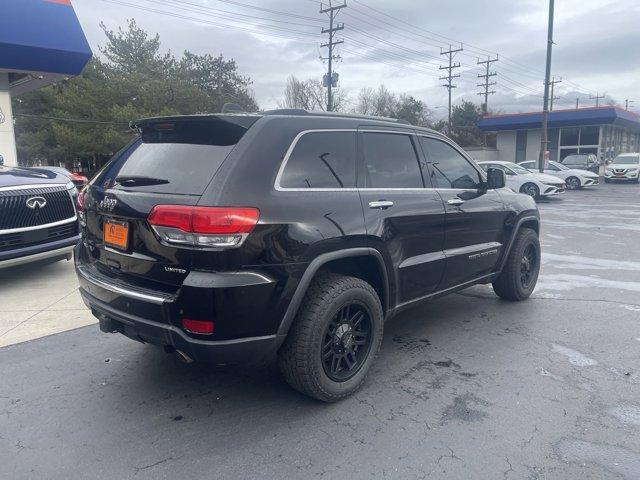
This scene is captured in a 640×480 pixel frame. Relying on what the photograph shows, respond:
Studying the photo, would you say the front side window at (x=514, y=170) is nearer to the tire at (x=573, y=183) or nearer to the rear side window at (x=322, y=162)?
the tire at (x=573, y=183)

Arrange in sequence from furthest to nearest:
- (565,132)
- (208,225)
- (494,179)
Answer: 1. (565,132)
2. (494,179)
3. (208,225)

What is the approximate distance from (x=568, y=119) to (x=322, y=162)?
121 feet

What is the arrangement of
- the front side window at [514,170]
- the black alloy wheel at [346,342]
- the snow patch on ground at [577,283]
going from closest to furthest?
the black alloy wheel at [346,342]
the snow patch on ground at [577,283]
the front side window at [514,170]

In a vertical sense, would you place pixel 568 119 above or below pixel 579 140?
above

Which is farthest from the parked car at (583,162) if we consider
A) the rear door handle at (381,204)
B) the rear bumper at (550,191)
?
the rear door handle at (381,204)

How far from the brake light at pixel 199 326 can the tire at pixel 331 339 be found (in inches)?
22.1

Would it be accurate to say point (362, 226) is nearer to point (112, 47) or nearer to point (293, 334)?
point (293, 334)

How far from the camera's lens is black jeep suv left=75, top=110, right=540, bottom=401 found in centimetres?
274

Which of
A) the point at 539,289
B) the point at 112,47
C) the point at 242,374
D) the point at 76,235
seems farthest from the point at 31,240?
the point at 112,47

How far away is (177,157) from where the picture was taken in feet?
10.3

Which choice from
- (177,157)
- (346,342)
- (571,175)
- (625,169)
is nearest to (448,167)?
(346,342)

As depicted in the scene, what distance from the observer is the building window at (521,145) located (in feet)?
127

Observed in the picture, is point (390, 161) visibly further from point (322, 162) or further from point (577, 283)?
point (577, 283)

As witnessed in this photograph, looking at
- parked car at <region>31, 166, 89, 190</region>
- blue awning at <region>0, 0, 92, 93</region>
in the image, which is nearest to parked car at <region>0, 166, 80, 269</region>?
parked car at <region>31, 166, 89, 190</region>
